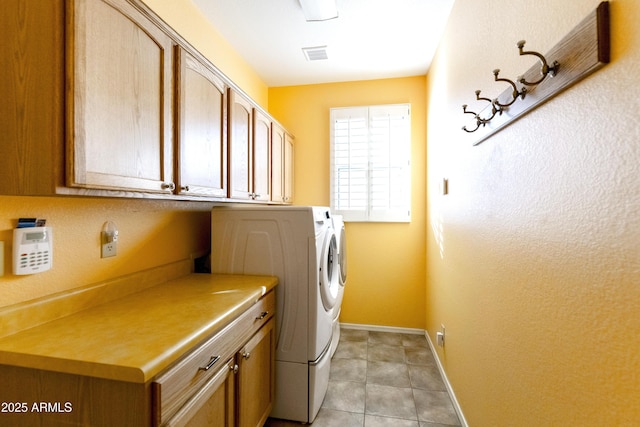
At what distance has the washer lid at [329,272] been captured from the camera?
73.0 inches

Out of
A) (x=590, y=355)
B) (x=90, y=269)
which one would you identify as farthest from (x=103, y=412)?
(x=590, y=355)

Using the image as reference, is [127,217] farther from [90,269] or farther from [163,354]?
[163,354]

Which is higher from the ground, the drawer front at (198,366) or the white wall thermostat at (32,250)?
the white wall thermostat at (32,250)

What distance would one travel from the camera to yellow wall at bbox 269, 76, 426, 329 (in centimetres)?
300

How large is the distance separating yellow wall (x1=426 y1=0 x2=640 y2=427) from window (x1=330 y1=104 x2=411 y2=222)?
1.21 meters

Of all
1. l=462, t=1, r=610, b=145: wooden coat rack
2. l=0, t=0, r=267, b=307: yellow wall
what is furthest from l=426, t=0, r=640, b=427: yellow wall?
l=0, t=0, r=267, b=307: yellow wall

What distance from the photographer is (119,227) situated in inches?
55.6

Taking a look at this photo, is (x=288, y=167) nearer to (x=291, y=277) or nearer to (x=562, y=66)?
(x=291, y=277)

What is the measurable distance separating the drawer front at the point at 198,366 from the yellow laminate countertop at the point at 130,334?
0.04 meters

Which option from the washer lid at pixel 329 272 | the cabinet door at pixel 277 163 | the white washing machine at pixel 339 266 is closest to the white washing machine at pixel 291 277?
the washer lid at pixel 329 272

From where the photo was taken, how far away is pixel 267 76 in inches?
120

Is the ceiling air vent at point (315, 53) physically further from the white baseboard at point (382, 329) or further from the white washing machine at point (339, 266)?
the white baseboard at point (382, 329)

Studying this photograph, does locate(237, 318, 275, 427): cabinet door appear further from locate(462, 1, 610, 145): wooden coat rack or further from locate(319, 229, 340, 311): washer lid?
locate(462, 1, 610, 145): wooden coat rack

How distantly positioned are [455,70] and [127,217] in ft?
7.06
